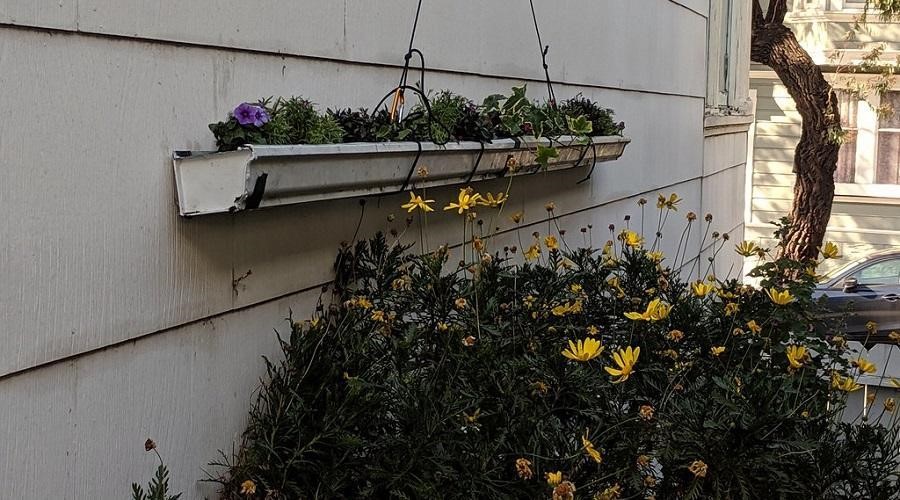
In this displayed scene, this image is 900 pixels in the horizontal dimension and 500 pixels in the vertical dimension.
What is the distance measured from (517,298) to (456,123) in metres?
0.50

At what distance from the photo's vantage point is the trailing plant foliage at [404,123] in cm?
204

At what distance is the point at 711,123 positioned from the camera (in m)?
7.09

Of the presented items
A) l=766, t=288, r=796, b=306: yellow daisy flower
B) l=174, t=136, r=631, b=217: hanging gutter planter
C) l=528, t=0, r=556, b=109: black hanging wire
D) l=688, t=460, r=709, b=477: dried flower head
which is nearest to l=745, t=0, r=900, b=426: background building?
l=528, t=0, r=556, b=109: black hanging wire

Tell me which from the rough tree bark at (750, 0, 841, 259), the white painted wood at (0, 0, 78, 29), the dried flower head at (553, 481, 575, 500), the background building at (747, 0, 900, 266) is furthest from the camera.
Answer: the background building at (747, 0, 900, 266)

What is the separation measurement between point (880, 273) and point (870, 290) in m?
0.86

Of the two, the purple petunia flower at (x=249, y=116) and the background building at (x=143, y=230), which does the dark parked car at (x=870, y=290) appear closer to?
the background building at (x=143, y=230)

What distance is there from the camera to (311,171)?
6.91 ft

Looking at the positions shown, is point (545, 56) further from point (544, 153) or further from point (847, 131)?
point (847, 131)

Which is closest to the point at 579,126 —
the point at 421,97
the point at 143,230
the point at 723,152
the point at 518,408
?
the point at 421,97

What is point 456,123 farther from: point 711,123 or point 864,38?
point 864,38

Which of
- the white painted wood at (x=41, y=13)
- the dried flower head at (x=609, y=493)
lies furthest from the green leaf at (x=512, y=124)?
the white painted wood at (x=41, y=13)

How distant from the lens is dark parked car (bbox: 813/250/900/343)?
11.2 meters

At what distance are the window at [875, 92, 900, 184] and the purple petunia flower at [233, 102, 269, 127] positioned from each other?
16035 mm

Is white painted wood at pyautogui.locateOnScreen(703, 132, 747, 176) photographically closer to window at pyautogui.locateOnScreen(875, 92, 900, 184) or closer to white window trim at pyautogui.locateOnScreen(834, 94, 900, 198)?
white window trim at pyautogui.locateOnScreen(834, 94, 900, 198)
